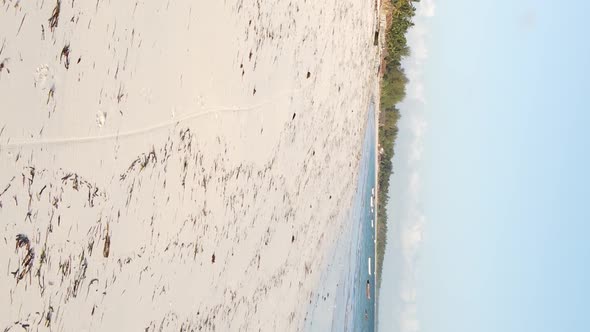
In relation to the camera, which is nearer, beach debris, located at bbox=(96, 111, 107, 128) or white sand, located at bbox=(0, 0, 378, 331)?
white sand, located at bbox=(0, 0, 378, 331)

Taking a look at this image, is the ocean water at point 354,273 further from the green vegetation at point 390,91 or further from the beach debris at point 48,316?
the beach debris at point 48,316

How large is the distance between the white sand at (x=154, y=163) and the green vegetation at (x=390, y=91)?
1025 centimetres

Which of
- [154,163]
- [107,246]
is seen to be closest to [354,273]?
[154,163]

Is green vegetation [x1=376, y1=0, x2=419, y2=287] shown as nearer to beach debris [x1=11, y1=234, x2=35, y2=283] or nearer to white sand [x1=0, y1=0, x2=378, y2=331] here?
white sand [x1=0, y1=0, x2=378, y2=331]

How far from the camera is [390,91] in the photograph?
20.3 metres

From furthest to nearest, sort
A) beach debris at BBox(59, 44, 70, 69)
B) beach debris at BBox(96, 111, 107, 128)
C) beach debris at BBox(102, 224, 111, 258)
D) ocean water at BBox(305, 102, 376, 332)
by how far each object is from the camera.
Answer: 1. ocean water at BBox(305, 102, 376, 332)
2. beach debris at BBox(102, 224, 111, 258)
3. beach debris at BBox(96, 111, 107, 128)
4. beach debris at BBox(59, 44, 70, 69)

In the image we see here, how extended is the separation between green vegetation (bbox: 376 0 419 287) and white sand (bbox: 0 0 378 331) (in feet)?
33.6

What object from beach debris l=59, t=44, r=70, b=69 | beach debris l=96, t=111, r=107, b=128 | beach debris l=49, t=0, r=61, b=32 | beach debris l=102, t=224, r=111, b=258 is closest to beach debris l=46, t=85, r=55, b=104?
beach debris l=59, t=44, r=70, b=69

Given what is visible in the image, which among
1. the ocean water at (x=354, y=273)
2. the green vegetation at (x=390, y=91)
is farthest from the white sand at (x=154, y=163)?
the green vegetation at (x=390, y=91)

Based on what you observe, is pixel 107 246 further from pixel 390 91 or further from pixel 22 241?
pixel 390 91

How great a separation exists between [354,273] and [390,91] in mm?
6898

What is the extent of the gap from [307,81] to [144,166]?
485 cm

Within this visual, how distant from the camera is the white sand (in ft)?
11.7

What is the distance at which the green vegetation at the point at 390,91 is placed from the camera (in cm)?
1916
